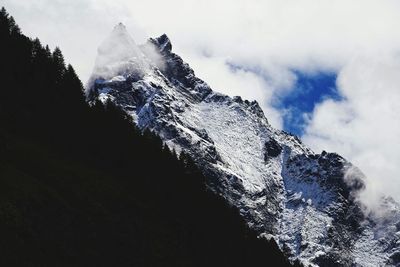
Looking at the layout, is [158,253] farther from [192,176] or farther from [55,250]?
[192,176]

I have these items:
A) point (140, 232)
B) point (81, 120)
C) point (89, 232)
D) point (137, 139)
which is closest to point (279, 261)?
point (137, 139)

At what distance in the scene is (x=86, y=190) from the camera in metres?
63.4

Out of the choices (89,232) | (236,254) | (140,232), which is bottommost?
(89,232)

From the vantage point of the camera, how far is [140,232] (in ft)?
212

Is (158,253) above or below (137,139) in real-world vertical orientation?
below

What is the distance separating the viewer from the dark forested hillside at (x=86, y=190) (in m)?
49.2

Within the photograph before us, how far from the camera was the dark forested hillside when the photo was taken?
162 ft

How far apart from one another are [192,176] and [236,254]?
1662 cm

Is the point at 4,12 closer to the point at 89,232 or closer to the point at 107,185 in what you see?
the point at 107,185

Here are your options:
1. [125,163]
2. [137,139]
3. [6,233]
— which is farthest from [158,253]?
[137,139]

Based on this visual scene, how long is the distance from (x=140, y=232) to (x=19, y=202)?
1821 centimetres

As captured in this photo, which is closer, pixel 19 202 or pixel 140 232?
pixel 19 202

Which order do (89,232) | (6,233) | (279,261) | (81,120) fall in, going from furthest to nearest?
(279,261), (81,120), (89,232), (6,233)

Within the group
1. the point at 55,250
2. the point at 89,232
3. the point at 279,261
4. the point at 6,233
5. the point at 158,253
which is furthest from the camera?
the point at 279,261
